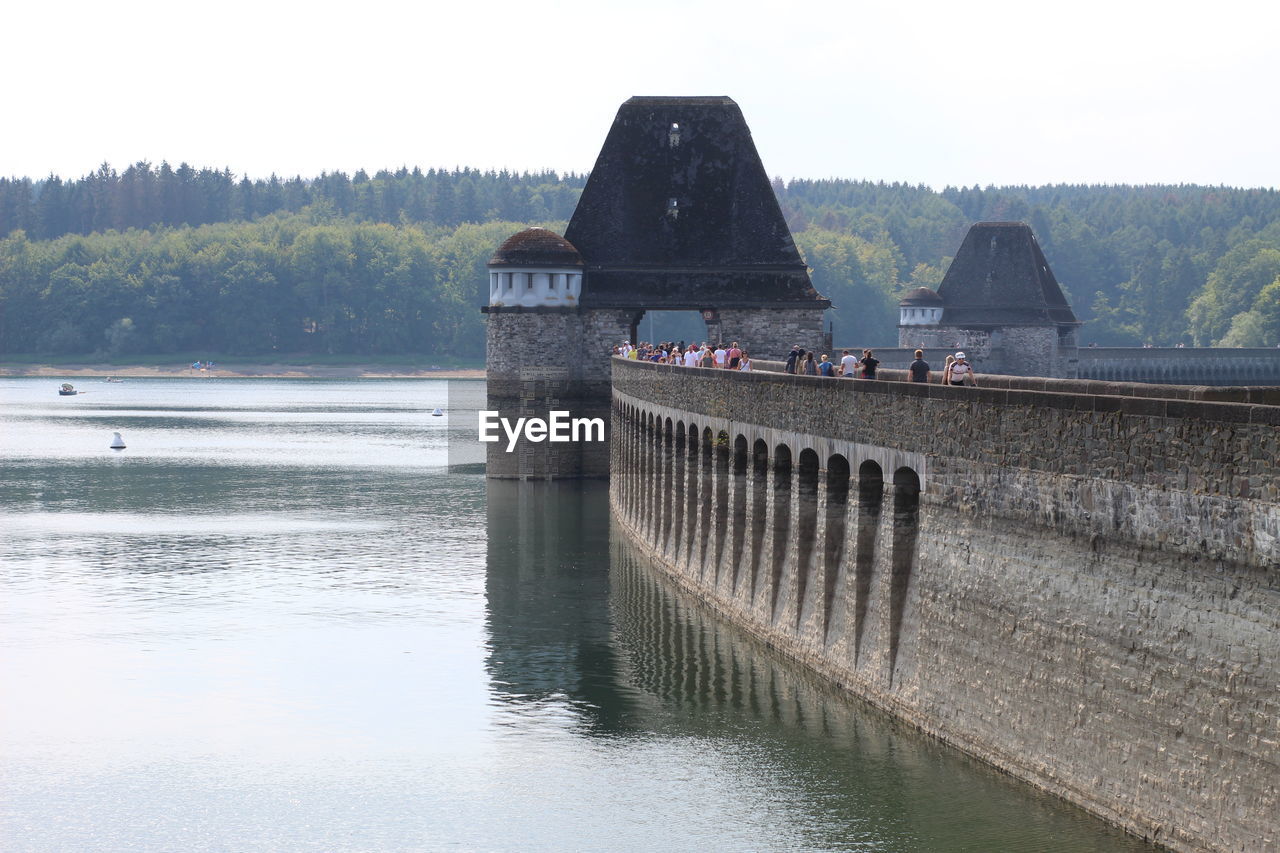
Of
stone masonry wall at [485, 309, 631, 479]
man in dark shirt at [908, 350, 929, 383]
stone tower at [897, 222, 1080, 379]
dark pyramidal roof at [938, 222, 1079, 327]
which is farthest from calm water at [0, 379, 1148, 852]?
dark pyramidal roof at [938, 222, 1079, 327]

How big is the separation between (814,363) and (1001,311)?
8908cm

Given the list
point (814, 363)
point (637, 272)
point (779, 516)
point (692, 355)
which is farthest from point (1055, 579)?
point (637, 272)

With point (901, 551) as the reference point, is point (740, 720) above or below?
below

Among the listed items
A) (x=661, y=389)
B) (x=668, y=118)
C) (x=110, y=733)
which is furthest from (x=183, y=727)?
(x=668, y=118)

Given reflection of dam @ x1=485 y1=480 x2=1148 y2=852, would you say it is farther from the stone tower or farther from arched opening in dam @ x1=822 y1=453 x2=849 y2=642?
the stone tower

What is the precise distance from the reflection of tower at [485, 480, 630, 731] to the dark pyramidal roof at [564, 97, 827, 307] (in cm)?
1322

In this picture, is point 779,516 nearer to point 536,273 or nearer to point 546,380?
point 546,380

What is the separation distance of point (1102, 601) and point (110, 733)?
734 inches

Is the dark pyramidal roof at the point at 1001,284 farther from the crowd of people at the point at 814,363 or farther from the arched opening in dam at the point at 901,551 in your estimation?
the arched opening in dam at the point at 901,551

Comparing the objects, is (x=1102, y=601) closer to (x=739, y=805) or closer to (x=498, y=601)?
(x=739, y=805)

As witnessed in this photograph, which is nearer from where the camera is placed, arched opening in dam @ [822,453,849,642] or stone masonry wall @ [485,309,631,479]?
arched opening in dam @ [822,453,849,642]

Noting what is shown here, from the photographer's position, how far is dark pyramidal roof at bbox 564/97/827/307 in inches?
3327

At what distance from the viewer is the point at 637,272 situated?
85000 mm

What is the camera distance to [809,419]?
36.1 m
